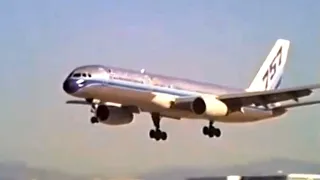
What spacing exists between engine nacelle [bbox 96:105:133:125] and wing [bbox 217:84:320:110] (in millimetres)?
1930

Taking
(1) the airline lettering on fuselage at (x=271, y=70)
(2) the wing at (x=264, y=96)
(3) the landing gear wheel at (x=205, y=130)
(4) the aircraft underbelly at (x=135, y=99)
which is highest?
(1) the airline lettering on fuselage at (x=271, y=70)

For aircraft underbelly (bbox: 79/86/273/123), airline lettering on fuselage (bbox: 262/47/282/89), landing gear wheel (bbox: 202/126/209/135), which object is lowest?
aircraft underbelly (bbox: 79/86/273/123)

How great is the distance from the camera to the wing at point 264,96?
15.8 meters

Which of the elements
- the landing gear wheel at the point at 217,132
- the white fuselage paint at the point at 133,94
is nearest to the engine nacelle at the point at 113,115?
the white fuselage paint at the point at 133,94

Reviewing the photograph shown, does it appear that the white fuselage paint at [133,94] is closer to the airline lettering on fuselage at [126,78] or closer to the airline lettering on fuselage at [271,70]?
the airline lettering on fuselage at [126,78]

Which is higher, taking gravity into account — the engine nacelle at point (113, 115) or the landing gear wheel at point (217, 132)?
the landing gear wheel at point (217, 132)

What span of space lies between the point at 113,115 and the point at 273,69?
209 inches

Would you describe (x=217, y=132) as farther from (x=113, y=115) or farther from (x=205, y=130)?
(x=113, y=115)

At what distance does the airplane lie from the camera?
14562 mm

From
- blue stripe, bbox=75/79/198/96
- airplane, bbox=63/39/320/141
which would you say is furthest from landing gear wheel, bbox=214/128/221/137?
blue stripe, bbox=75/79/198/96

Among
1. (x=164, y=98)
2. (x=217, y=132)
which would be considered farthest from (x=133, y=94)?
(x=217, y=132)

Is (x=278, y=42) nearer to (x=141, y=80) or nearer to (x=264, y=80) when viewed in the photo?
(x=264, y=80)

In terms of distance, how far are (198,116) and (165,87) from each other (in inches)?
40.0

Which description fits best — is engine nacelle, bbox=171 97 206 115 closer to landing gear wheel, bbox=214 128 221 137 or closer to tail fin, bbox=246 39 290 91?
landing gear wheel, bbox=214 128 221 137
